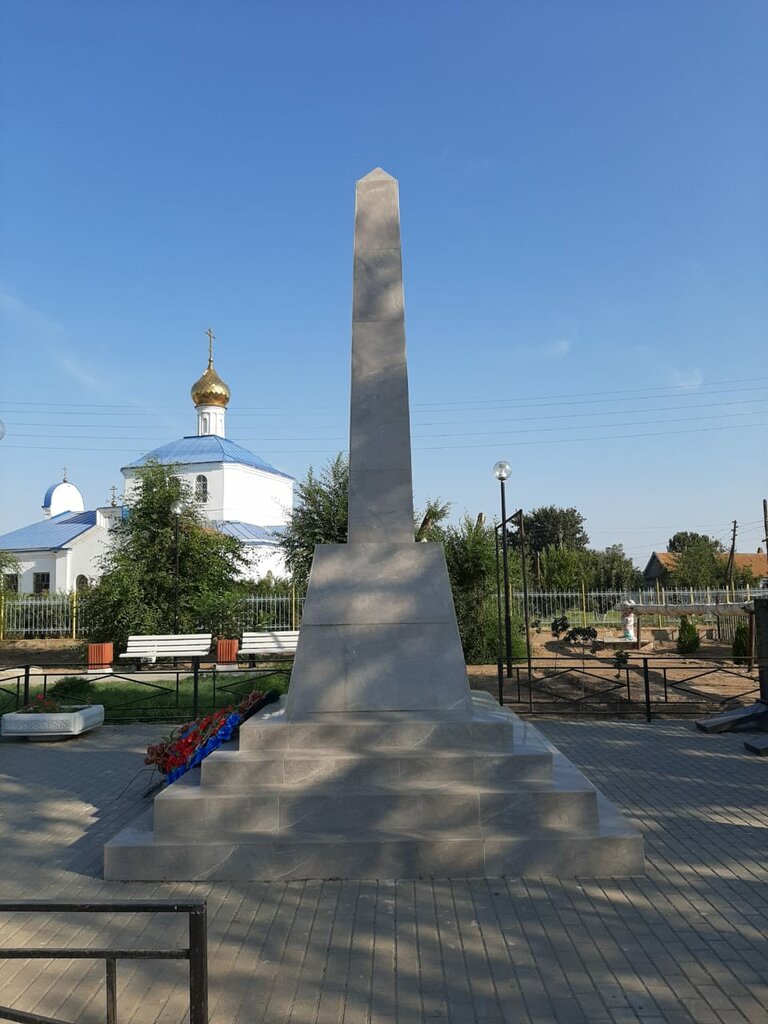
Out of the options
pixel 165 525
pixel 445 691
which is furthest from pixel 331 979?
pixel 165 525

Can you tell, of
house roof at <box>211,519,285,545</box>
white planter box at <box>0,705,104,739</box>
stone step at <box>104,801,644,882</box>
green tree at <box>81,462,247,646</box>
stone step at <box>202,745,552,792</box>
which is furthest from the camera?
house roof at <box>211,519,285,545</box>

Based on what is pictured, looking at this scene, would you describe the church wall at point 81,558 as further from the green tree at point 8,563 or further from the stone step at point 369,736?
the stone step at point 369,736

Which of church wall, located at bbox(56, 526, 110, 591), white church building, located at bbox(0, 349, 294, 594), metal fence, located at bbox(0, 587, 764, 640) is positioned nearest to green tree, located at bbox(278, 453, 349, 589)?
metal fence, located at bbox(0, 587, 764, 640)

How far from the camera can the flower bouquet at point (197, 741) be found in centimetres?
605

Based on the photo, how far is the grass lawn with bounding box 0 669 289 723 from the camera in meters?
11.9

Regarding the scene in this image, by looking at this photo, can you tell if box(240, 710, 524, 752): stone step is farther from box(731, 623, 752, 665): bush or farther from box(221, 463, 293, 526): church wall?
box(221, 463, 293, 526): church wall

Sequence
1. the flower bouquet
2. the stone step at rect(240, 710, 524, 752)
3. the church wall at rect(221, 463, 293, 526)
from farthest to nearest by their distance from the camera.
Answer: the church wall at rect(221, 463, 293, 526), the flower bouquet, the stone step at rect(240, 710, 524, 752)

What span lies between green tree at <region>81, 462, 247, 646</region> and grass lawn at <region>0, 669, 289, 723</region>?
5.81 m

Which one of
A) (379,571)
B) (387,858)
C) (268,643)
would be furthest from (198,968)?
(268,643)

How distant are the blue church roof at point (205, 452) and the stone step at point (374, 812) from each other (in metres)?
37.2

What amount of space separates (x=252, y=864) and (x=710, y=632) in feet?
75.7

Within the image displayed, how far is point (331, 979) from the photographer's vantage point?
349 centimetres

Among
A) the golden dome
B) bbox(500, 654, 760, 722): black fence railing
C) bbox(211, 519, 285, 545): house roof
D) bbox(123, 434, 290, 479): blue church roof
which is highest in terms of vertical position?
the golden dome

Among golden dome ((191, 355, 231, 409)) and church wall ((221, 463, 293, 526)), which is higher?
golden dome ((191, 355, 231, 409))
